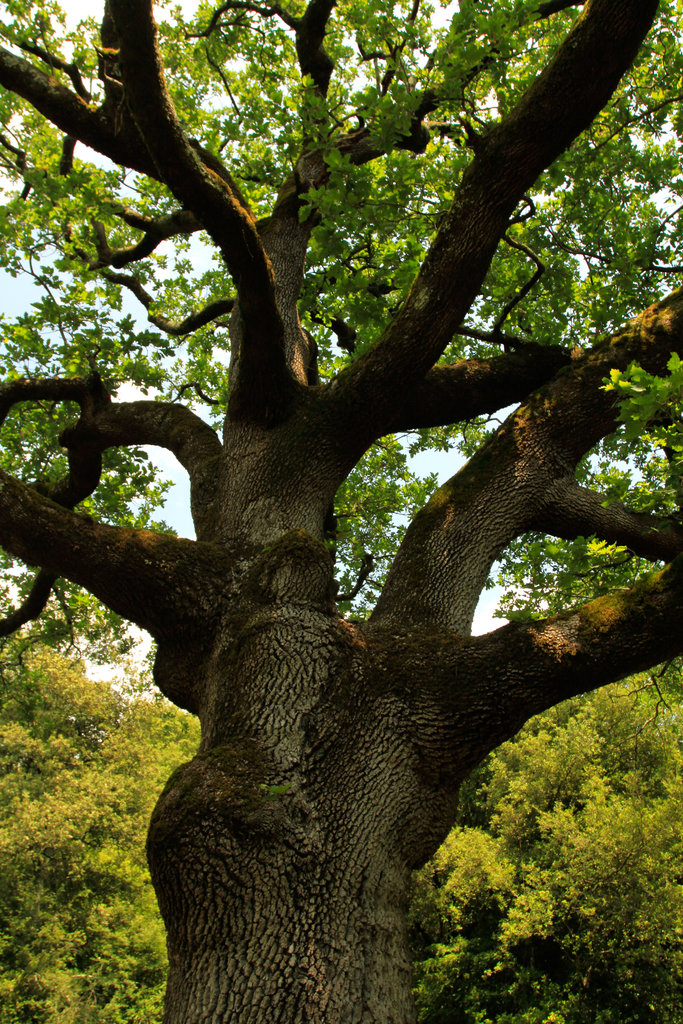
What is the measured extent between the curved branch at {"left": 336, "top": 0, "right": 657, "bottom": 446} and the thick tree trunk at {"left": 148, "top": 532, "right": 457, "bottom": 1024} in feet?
5.93

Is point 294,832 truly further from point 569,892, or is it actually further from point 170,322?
point 569,892

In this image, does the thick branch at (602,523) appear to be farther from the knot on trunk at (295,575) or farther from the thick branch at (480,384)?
the knot on trunk at (295,575)

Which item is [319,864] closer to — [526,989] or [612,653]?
[612,653]

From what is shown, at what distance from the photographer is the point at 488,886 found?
1627cm

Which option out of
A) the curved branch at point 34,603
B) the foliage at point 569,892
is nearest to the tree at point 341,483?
the curved branch at point 34,603

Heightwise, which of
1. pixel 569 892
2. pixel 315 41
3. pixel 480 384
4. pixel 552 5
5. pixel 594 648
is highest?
pixel 315 41

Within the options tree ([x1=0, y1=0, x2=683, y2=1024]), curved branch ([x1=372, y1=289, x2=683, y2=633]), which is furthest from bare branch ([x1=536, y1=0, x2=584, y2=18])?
curved branch ([x1=372, y1=289, x2=683, y2=633])

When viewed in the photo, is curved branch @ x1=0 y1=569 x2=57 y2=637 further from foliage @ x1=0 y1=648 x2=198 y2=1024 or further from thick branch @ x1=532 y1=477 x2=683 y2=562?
foliage @ x1=0 y1=648 x2=198 y2=1024

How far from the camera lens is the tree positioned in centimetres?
229

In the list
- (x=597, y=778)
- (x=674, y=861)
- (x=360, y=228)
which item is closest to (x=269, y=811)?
(x=360, y=228)

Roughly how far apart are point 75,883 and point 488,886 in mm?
13138

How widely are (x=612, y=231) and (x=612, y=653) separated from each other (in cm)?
640

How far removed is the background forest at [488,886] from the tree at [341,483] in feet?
30.2

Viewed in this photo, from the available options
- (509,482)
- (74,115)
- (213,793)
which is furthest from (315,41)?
(213,793)
